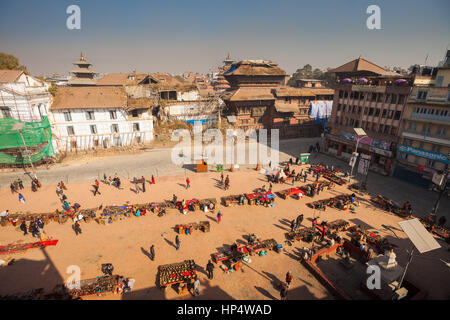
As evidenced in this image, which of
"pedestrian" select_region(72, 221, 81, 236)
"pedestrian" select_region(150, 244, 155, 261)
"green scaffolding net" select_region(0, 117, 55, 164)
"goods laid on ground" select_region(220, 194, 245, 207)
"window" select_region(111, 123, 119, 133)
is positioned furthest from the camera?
"window" select_region(111, 123, 119, 133)

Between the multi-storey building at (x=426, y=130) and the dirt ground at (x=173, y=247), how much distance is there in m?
10.1

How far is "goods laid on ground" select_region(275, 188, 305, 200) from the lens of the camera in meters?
25.1

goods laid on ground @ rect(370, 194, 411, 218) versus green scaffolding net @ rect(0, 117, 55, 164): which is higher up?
green scaffolding net @ rect(0, 117, 55, 164)

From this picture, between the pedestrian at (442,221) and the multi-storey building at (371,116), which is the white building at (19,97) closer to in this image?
the multi-storey building at (371,116)

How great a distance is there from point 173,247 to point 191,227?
2.27m

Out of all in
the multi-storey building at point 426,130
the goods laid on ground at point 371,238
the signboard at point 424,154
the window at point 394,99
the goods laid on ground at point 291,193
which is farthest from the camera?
the window at point 394,99

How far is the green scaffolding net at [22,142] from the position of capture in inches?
1187

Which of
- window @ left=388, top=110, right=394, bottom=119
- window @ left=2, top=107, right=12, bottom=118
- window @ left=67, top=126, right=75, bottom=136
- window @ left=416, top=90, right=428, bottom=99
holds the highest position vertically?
window @ left=416, top=90, right=428, bottom=99

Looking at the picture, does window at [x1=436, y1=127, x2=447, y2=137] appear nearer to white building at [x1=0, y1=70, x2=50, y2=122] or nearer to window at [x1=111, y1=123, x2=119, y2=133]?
window at [x1=111, y1=123, x2=119, y2=133]

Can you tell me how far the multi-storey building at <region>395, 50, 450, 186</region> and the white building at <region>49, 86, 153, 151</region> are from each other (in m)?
40.7

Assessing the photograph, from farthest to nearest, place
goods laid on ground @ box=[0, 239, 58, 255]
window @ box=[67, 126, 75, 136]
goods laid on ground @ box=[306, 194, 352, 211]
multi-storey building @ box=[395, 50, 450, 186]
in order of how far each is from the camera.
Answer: window @ box=[67, 126, 75, 136]
multi-storey building @ box=[395, 50, 450, 186]
goods laid on ground @ box=[306, 194, 352, 211]
goods laid on ground @ box=[0, 239, 58, 255]

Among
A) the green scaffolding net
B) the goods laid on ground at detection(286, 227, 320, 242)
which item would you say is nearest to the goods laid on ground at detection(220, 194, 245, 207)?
the goods laid on ground at detection(286, 227, 320, 242)

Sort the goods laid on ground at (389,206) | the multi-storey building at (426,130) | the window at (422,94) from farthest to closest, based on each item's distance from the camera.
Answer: the window at (422,94) < the multi-storey building at (426,130) < the goods laid on ground at (389,206)

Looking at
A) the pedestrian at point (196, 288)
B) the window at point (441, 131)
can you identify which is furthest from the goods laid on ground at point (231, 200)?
the window at point (441, 131)
